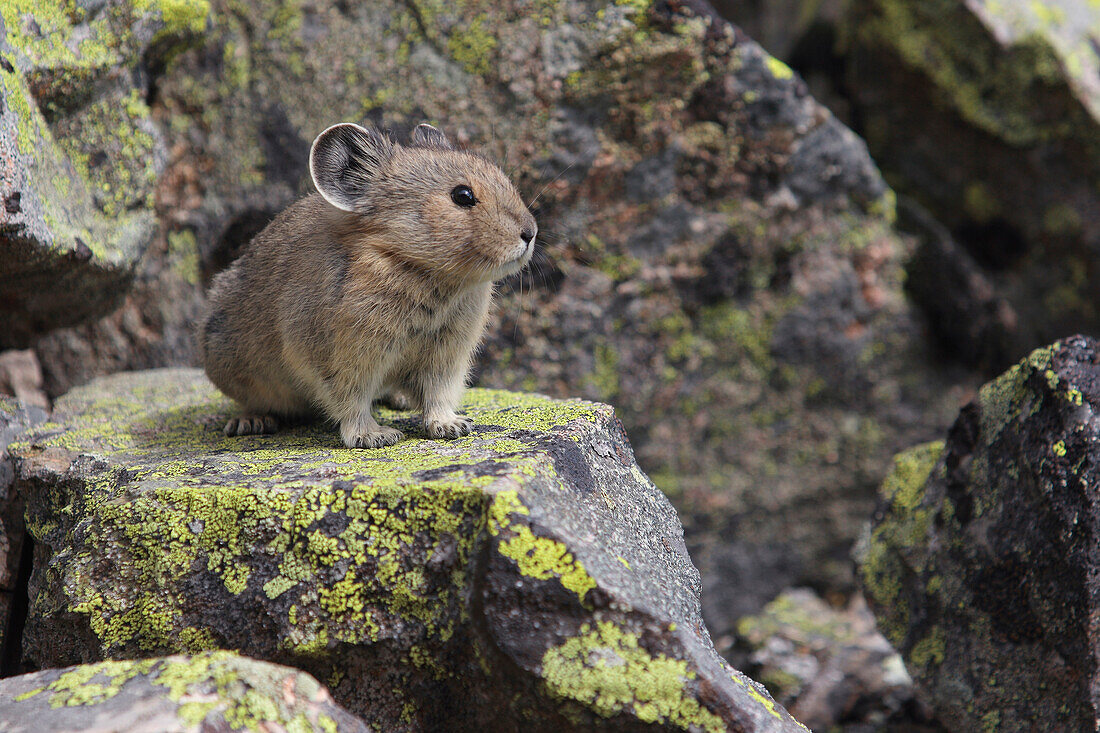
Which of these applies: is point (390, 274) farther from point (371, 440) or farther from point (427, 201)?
point (371, 440)

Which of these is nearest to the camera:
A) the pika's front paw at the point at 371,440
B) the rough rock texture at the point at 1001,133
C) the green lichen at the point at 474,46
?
the pika's front paw at the point at 371,440

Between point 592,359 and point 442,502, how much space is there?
3.83 meters

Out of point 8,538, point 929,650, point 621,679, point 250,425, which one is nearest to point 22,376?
point 8,538

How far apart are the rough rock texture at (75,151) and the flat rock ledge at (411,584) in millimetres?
1456

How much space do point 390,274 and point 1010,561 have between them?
3875 mm

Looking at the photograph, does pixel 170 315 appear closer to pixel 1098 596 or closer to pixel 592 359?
pixel 592 359

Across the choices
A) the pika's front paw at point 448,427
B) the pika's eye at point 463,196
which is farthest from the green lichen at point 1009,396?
the pika's eye at point 463,196

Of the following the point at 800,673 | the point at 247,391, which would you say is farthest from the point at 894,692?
the point at 247,391

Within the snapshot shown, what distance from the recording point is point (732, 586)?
8.51 meters

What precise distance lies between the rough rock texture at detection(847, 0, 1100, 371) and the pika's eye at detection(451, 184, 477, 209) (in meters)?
5.29

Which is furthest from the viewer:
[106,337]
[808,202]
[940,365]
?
[940,365]

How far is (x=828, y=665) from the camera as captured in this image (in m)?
7.57

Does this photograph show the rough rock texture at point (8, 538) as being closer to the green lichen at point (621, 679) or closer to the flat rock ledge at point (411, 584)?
the flat rock ledge at point (411, 584)

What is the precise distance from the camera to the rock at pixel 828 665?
6.92m
